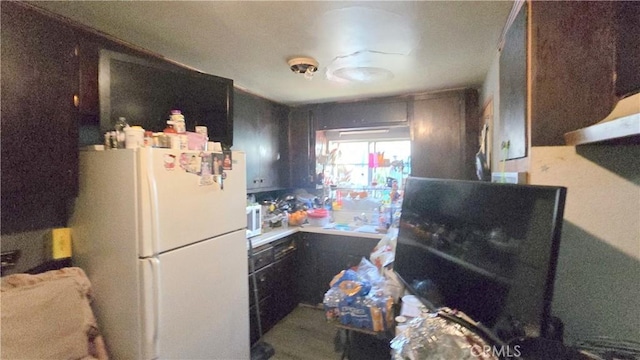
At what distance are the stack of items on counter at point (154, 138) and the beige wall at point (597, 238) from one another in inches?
61.6

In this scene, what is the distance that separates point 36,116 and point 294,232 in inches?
82.1

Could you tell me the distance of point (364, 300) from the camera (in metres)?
1.71

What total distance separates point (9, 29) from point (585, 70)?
7.46ft

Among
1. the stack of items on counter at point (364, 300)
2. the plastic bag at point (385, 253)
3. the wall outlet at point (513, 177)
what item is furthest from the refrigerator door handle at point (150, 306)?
the wall outlet at point (513, 177)

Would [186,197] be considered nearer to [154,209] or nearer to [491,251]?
[154,209]

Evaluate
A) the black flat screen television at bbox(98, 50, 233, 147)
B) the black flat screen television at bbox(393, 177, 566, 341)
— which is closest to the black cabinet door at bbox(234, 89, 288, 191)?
Answer: the black flat screen television at bbox(98, 50, 233, 147)

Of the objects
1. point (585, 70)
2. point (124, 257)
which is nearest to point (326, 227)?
point (124, 257)

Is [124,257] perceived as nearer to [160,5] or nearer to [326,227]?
[160,5]

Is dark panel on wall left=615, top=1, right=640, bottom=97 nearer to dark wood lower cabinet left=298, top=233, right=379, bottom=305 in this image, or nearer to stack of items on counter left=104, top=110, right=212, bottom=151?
stack of items on counter left=104, top=110, right=212, bottom=151

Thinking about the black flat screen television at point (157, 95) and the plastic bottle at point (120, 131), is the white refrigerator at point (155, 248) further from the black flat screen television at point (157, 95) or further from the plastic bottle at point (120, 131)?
the black flat screen television at point (157, 95)

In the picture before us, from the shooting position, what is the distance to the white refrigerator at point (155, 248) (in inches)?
50.9

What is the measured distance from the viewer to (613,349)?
2.87 feet

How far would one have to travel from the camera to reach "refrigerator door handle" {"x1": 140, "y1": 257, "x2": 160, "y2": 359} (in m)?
1.29

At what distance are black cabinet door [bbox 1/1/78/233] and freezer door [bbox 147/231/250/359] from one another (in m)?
0.66
